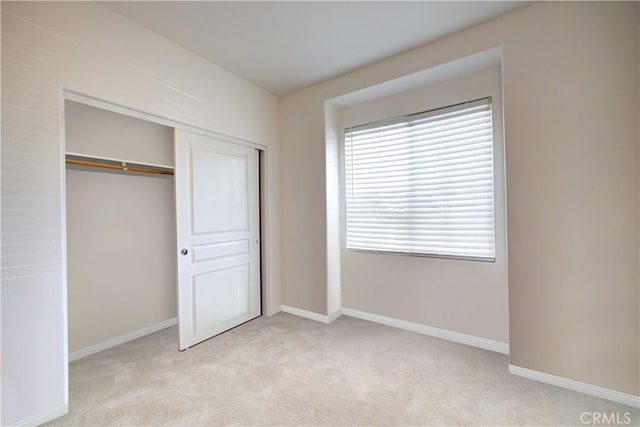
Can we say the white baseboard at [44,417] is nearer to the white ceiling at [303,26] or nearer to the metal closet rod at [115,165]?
the metal closet rod at [115,165]

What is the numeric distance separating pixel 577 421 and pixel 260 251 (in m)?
3.04

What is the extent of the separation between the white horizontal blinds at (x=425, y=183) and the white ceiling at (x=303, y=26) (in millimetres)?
713

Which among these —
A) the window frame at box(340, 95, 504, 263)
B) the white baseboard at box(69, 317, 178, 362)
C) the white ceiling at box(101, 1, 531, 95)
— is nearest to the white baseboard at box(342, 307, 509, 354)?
the window frame at box(340, 95, 504, 263)

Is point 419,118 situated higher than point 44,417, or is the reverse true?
point 419,118

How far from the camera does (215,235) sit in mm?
2916

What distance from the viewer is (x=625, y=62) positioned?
177 cm

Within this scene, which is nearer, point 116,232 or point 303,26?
point 303,26

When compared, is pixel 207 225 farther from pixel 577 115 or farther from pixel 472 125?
pixel 577 115

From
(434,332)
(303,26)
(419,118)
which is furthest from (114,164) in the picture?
(434,332)

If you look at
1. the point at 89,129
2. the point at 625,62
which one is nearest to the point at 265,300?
the point at 89,129

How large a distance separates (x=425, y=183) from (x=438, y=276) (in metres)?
0.95

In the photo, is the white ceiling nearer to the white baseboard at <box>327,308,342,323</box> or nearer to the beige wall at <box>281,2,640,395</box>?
the beige wall at <box>281,2,640,395</box>

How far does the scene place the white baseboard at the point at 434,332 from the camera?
250 centimetres

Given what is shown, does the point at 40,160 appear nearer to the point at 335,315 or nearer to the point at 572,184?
the point at 335,315
